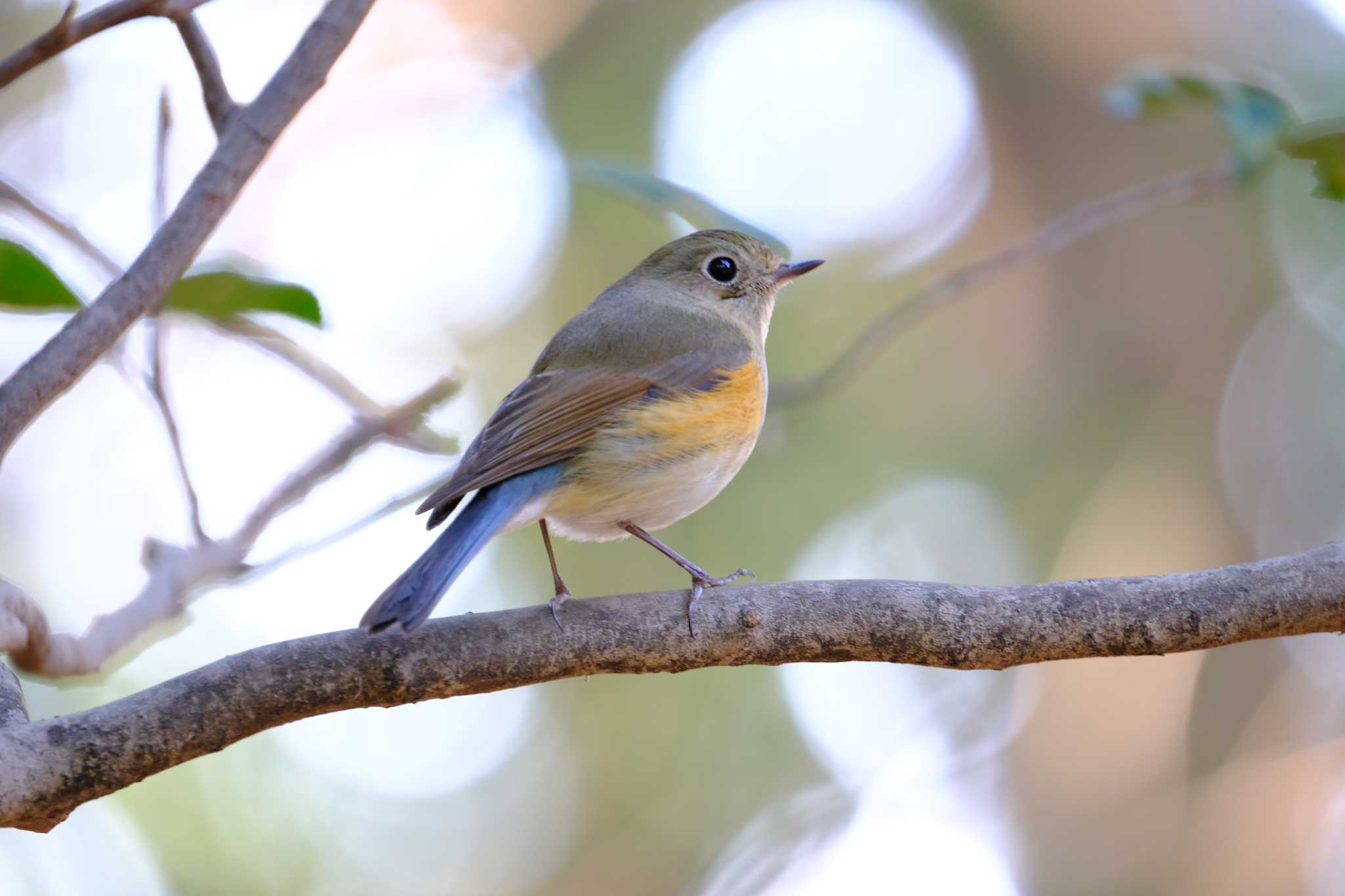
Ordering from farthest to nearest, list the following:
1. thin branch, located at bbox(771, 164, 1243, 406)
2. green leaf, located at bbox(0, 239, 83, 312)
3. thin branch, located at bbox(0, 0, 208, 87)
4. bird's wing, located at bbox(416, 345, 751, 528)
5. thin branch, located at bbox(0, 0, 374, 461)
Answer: thin branch, located at bbox(771, 164, 1243, 406), bird's wing, located at bbox(416, 345, 751, 528), green leaf, located at bbox(0, 239, 83, 312), thin branch, located at bbox(0, 0, 374, 461), thin branch, located at bbox(0, 0, 208, 87)

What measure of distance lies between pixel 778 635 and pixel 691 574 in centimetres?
54

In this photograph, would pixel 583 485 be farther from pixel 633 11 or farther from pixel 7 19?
pixel 633 11

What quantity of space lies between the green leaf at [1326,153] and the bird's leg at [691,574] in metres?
1.52

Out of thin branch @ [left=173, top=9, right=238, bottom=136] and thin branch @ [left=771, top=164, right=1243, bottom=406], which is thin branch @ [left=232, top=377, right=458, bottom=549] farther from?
thin branch @ [left=771, top=164, right=1243, bottom=406]

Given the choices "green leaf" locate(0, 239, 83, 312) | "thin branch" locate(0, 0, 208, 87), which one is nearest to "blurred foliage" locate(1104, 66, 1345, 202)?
"thin branch" locate(0, 0, 208, 87)

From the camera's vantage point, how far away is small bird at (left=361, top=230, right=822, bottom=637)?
2891mm

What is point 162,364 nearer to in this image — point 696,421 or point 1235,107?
point 696,421

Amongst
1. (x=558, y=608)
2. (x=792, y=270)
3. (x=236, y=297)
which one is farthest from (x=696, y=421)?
(x=236, y=297)

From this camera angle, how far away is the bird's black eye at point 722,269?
420 cm

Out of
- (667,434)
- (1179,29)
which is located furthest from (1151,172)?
(667,434)

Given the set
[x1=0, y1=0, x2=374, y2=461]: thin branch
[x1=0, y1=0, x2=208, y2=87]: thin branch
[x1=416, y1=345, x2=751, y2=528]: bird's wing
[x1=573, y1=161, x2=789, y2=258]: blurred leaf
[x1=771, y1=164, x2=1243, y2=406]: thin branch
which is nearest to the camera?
[x1=0, y1=0, x2=208, y2=87]: thin branch

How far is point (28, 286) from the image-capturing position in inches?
83.3

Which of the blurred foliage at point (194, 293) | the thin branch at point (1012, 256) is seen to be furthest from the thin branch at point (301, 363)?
the thin branch at point (1012, 256)

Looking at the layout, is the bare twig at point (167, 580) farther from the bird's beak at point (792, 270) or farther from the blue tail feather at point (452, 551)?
the bird's beak at point (792, 270)
